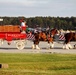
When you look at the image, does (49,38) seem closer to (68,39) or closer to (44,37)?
(44,37)

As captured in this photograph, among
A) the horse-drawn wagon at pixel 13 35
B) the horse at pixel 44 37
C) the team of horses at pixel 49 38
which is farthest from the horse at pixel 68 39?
the horse-drawn wagon at pixel 13 35

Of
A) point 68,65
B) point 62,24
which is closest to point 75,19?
point 62,24

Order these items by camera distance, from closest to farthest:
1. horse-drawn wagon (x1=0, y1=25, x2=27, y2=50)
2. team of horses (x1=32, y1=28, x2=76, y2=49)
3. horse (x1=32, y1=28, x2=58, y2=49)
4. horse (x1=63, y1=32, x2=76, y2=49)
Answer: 1. horse-drawn wagon (x1=0, y1=25, x2=27, y2=50)
2. horse (x1=32, y1=28, x2=58, y2=49)
3. team of horses (x1=32, y1=28, x2=76, y2=49)
4. horse (x1=63, y1=32, x2=76, y2=49)

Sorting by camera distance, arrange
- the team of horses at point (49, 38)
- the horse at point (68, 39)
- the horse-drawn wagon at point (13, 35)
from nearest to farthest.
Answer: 1. the horse-drawn wagon at point (13, 35)
2. the team of horses at point (49, 38)
3. the horse at point (68, 39)

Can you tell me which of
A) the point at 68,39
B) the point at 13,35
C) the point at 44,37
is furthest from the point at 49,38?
the point at 13,35

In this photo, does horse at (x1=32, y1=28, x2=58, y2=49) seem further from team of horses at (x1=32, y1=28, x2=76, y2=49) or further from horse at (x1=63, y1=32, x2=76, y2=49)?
horse at (x1=63, y1=32, x2=76, y2=49)

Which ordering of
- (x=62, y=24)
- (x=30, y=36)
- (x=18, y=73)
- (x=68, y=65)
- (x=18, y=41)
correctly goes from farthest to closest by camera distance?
(x=62, y=24), (x=30, y=36), (x=18, y=41), (x=68, y=65), (x=18, y=73)

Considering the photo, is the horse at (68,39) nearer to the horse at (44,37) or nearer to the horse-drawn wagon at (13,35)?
the horse at (44,37)

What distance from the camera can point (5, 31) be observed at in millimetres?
37375

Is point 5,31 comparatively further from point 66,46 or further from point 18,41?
point 66,46

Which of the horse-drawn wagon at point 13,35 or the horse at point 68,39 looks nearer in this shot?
the horse-drawn wagon at point 13,35

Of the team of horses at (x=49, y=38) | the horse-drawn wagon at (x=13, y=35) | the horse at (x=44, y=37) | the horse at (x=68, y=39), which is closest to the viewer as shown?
the horse-drawn wagon at (x=13, y=35)

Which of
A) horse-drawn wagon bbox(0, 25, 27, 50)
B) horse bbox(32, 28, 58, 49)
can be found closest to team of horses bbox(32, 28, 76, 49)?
horse bbox(32, 28, 58, 49)

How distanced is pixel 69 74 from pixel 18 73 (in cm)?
217
